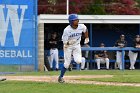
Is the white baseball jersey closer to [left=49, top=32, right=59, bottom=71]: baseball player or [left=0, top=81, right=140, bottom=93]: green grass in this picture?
[left=0, top=81, right=140, bottom=93]: green grass

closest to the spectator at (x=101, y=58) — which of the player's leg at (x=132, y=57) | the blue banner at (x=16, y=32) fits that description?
the player's leg at (x=132, y=57)

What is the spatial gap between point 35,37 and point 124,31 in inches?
259

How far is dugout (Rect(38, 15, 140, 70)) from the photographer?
23.5 meters

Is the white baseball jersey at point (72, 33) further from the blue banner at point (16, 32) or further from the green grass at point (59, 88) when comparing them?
the blue banner at point (16, 32)

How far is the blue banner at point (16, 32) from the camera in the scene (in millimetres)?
20969

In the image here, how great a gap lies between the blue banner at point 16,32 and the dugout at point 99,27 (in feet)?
4.54

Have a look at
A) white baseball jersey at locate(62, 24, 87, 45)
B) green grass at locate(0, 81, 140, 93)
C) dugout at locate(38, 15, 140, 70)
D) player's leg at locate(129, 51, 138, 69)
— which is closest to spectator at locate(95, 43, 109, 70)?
player's leg at locate(129, 51, 138, 69)

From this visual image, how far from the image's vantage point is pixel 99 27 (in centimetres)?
2659

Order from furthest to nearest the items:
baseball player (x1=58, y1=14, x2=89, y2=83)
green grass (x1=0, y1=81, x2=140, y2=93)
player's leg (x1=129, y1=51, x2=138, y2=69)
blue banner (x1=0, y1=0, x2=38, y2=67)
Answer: player's leg (x1=129, y1=51, x2=138, y2=69)
blue banner (x1=0, y1=0, x2=38, y2=67)
baseball player (x1=58, y1=14, x2=89, y2=83)
green grass (x1=0, y1=81, x2=140, y2=93)

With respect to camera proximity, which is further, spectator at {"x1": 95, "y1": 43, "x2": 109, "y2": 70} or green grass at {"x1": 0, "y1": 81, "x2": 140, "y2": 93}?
spectator at {"x1": 95, "y1": 43, "x2": 109, "y2": 70}

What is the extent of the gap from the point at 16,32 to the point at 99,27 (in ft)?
21.8

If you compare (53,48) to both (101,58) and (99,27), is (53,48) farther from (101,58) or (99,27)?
(99,27)

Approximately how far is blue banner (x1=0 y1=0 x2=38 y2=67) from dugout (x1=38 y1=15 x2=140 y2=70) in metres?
1.38

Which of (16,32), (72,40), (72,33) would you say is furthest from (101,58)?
(72,33)
